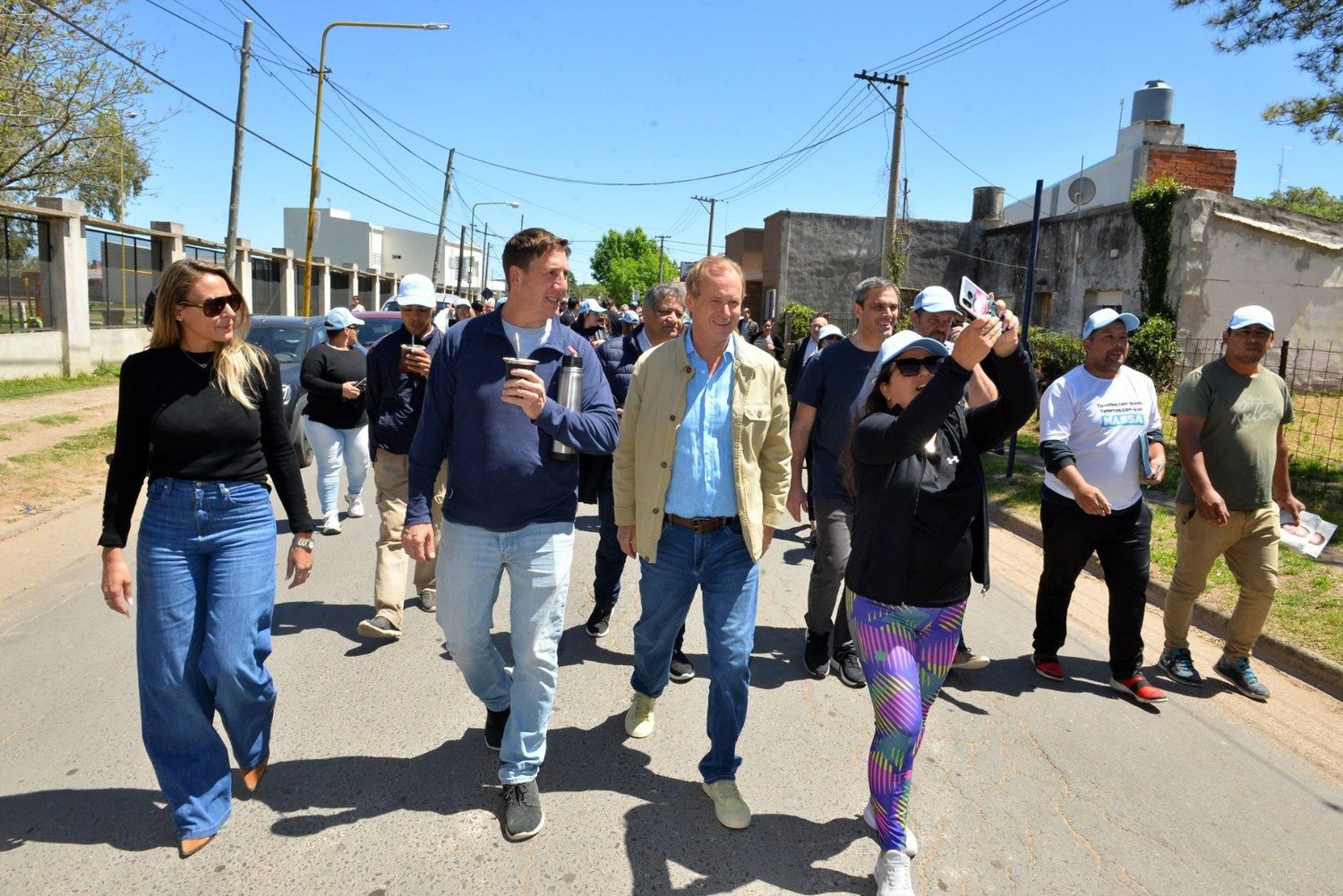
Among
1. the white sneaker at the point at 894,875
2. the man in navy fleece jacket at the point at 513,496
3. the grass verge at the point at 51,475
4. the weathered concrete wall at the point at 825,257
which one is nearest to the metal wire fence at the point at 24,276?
the grass verge at the point at 51,475

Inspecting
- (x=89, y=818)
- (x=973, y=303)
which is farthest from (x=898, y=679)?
(x=89, y=818)

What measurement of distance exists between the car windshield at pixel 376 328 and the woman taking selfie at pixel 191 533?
10.5 metres

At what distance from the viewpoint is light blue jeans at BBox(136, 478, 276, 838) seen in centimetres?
313

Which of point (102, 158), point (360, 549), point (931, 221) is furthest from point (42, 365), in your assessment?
point (931, 221)

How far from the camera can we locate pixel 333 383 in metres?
7.48

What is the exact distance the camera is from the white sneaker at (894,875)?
2.96 m

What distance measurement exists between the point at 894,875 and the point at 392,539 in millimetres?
3541

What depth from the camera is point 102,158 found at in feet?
93.4

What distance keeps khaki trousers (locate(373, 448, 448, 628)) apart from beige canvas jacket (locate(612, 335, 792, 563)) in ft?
6.68

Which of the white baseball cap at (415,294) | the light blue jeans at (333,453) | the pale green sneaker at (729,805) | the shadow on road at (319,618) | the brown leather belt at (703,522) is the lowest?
the shadow on road at (319,618)

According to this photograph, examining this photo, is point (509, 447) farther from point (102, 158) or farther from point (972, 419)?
point (102, 158)

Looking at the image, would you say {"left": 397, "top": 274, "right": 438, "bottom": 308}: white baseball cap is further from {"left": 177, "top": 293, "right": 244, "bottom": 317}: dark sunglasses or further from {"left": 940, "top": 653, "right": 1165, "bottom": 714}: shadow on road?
{"left": 940, "top": 653, "right": 1165, "bottom": 714}: shadow on road

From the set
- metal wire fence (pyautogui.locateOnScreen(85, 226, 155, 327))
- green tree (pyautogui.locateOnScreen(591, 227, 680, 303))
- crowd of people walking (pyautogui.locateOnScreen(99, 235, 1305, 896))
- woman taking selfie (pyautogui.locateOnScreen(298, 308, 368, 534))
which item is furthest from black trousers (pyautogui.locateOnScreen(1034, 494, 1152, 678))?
green tree (pyautogui.locateOnScreen(591, 227, 680, 303))

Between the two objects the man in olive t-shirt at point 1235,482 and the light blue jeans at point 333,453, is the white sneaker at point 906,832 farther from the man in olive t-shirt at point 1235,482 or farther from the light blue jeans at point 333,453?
the light blue jeans at point 333,453
